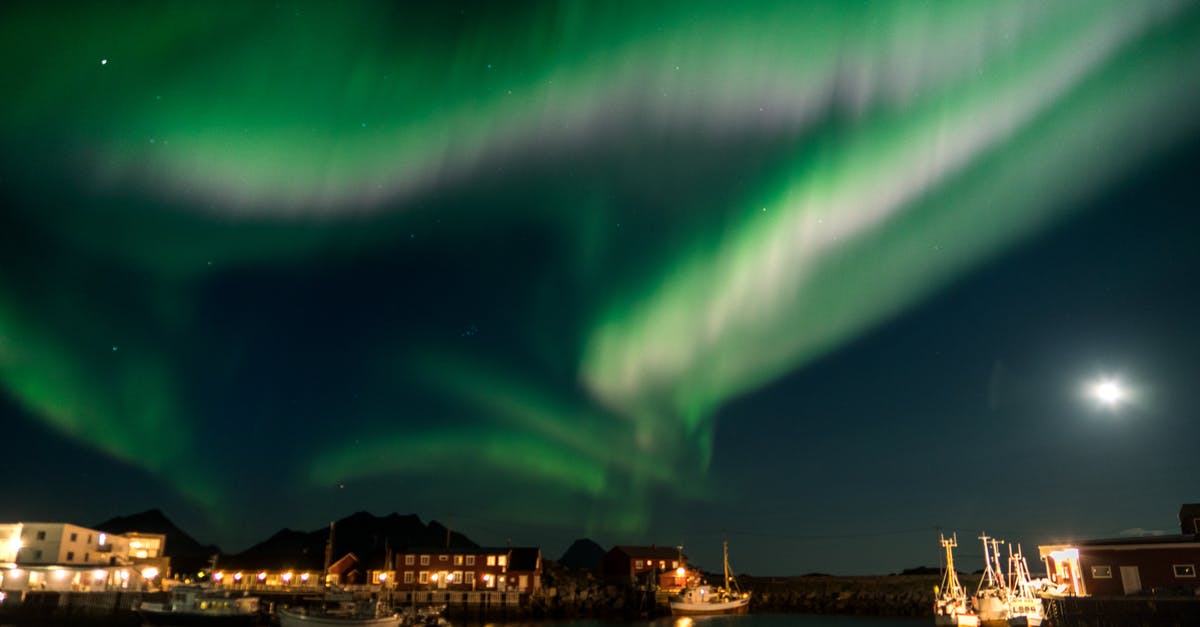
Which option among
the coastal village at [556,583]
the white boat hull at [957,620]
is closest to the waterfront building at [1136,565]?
the coastal village at [556,583]

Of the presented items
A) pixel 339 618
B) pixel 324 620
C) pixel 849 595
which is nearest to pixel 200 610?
pixel 324 620

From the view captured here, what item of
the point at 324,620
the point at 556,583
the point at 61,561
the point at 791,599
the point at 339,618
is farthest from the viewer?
the point at 791,599

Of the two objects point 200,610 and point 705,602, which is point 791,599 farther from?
point 200,610

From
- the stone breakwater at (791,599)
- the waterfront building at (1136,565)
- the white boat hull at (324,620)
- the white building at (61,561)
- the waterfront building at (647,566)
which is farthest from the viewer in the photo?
the waterfront building at (647,566)

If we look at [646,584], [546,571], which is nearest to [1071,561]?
[646,584]

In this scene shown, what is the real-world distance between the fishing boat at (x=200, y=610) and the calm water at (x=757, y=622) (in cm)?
2227

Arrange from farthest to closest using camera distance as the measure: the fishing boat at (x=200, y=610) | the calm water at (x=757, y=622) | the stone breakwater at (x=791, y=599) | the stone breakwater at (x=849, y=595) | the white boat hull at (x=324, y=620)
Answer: the stone breakwater at (x=849, y=595) → the stone breakwater at (x=791, y=599) → the calm water at (x=757, y=622) → the fishing boat at (x=200, y=610) → the white boat hull at (x=324, y=620)

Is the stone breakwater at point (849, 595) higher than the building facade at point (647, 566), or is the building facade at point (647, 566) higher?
the building facade at point (647, 566)

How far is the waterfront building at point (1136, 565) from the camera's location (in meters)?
51.9

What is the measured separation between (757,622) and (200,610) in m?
53.3

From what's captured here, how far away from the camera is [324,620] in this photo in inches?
2111

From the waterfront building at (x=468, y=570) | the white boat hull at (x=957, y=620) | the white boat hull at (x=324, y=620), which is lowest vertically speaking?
the white boat hull at (x=957, y=620)

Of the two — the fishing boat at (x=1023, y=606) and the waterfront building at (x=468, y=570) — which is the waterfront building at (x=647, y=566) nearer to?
the waterfront building at (x=468, y=570)

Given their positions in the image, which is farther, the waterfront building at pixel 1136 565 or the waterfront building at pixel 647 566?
the waterfront building at pixel 647 566
